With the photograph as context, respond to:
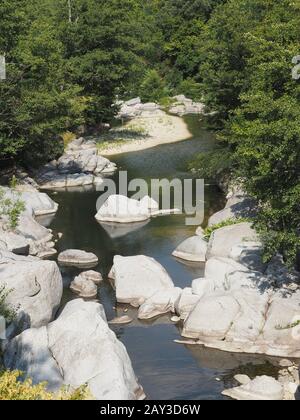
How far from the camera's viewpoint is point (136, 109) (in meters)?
67.8

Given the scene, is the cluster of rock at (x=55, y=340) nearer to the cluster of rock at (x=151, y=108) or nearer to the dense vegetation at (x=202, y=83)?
the dense vegetation at (x=202, y=83)

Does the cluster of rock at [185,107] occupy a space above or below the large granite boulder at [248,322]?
above

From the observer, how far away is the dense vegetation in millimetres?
21500

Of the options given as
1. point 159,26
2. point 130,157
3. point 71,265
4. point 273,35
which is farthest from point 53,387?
point 159,26

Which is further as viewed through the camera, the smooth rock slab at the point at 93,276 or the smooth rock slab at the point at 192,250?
the smooth rock slab at the point at 192,250

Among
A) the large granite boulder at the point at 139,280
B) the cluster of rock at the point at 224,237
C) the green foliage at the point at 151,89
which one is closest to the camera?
the large granite boulder at the point at 139,280

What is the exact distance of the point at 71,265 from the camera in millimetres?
28453

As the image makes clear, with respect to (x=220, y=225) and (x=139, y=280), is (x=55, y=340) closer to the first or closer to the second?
(x=139, y=280)

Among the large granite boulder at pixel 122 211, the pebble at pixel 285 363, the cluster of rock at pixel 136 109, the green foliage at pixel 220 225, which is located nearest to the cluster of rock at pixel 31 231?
the large granite boulder at pixel 122 211

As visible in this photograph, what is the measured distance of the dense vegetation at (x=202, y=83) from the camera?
21.5 meters

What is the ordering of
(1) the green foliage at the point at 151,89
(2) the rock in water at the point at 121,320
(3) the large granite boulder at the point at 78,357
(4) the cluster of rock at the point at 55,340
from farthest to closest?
(1) the green foliage at the point at 151,89
(2) the rock in water at the point at 121,320
(4) the cluster of rock at the point at 55,340
(3) the large granite boulder at the point at 78,357

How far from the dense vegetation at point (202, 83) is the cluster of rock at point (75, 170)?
1136 mm

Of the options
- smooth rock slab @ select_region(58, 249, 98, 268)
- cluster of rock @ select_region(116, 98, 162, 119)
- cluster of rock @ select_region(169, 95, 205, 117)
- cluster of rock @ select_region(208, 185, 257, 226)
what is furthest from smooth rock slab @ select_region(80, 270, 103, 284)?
cluster of rock @ select_region(169, 95, 205, 117)

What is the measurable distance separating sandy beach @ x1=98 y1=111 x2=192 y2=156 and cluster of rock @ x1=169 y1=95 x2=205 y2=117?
→ 352 cm
